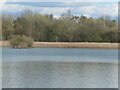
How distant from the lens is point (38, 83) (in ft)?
30.3

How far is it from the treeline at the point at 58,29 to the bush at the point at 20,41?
2.11ft

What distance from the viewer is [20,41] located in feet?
93.1

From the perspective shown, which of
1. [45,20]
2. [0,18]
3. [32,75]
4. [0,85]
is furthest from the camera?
[45,20]

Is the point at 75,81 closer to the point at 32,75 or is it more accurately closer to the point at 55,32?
the point at 32,75

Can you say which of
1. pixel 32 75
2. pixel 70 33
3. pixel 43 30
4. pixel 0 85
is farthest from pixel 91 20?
pixel 0 85

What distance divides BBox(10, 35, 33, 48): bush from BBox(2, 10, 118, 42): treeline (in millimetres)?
644

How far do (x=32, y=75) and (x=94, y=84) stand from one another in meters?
2.33

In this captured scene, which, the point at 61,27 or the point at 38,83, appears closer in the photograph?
the point at 38,83

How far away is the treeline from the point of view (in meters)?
30.1

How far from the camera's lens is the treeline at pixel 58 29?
98.7ft

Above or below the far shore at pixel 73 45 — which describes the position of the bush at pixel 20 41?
above

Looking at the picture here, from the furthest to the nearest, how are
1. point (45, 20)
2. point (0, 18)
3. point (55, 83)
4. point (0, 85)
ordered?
1. point (45, 20)
2. point (0, 18)
3. point (55, 83)
4. point (0, 85)

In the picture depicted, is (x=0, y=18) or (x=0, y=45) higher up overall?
(x=0, y=18)

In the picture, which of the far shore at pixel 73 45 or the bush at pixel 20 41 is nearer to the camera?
the bush at pixel 20 41
